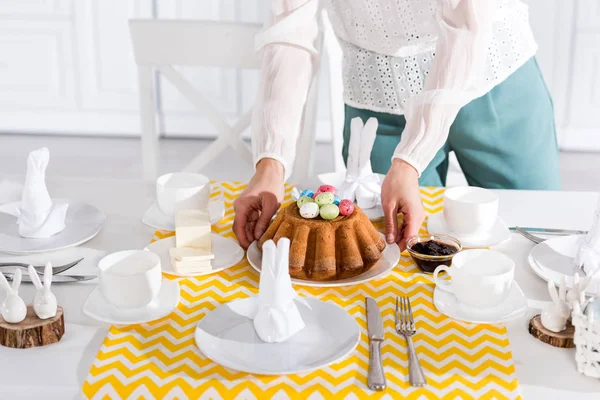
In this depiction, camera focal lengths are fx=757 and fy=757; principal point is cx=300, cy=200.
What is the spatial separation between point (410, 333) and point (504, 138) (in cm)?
91

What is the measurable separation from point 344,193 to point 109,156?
9.52 ft

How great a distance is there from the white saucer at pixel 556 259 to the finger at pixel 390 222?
0.75ft

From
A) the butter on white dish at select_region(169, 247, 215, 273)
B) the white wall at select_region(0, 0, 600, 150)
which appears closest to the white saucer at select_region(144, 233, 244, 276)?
the butter on white dish at select_region(169, 247, 215, 273)

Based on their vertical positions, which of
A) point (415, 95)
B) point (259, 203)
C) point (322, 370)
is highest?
point (415, 95)

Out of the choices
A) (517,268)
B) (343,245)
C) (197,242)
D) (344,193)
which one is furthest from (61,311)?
(517,268)

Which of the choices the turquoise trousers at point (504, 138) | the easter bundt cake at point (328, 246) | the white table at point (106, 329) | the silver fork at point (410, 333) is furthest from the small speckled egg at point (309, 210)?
the turquoise trousers at point (504, 138)

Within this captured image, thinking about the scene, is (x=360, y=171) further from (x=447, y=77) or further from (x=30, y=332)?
(x=30, y=332)

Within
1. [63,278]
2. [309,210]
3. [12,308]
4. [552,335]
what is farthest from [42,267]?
[552,335]

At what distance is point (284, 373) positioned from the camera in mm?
924

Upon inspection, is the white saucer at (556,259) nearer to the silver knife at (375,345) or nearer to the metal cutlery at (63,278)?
the silver knife at (375,345)

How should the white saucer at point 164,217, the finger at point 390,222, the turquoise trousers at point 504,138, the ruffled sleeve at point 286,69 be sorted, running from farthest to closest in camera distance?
1. the turquoise trousers at point 504,138
2. the ruffled sleeve at point 286,69
3. the white saucer at point 164,217
4. the finger at point 390,222

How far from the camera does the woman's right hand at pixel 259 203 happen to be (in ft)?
4.40

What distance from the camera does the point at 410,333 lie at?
1034 millimetres

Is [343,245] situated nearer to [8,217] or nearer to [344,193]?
[344,193]
